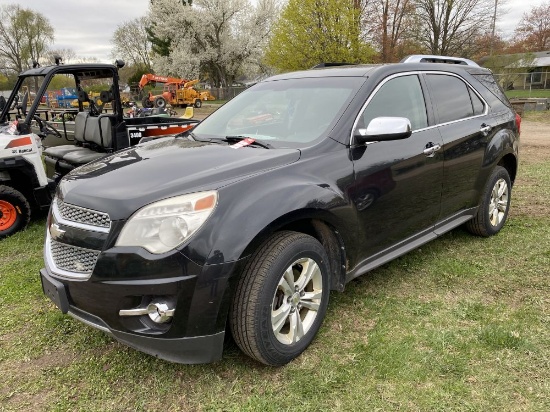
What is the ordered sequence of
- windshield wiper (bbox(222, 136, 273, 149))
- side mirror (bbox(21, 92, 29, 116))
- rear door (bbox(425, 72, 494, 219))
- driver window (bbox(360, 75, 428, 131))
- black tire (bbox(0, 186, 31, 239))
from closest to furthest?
windshield wiper (bbox(222, 136, 273, 149)) → driver window (bbox(360, 75, 428, 131)) → rear door (bbox(425, 72, 494, 219)) → black tire (bbox(0, 186, 31, 239)) → side mirror (bbox(21, 92, 29, 116))

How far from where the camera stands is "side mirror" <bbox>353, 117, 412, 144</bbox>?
2850 millimetres

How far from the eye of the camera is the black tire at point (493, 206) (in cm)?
432

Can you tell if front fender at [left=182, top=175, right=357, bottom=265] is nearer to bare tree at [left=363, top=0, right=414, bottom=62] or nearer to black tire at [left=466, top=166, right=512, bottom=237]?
black tire at [left=466, top=166, right=512, bottom=237]

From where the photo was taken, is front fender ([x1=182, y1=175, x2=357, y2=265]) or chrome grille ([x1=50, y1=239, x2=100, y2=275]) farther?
chrome grille ([x1=50, y1=239, x2=100, y2=275])

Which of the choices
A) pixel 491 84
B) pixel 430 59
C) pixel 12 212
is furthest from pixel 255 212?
pixel 12 212

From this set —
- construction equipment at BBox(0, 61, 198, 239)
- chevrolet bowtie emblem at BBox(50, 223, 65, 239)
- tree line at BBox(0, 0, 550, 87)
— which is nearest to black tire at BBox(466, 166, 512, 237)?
construction equipment at BBox(0, 61, 198, 239)

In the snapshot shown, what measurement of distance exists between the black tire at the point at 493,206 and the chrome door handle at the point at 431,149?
3.51 ft

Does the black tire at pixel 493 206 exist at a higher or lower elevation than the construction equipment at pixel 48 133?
lower

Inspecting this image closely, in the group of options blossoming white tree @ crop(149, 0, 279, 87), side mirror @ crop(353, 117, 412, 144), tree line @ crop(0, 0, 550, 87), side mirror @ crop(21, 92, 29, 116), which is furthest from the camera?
blossoming white tree @ crop(149, 0, 279, 87)

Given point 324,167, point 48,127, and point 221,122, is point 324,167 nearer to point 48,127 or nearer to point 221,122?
point 221,122

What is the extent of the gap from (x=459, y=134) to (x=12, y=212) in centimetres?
488

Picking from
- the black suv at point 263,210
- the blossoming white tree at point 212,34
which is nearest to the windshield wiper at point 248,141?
the black suv at point 263,210

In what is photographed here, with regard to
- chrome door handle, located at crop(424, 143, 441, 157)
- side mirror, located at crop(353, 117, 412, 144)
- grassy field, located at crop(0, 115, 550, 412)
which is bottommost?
grassy field, located at crop(0, 115, 550, 412)

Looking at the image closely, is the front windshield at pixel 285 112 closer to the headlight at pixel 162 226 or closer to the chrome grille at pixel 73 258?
the headlight at pixel 162 226
